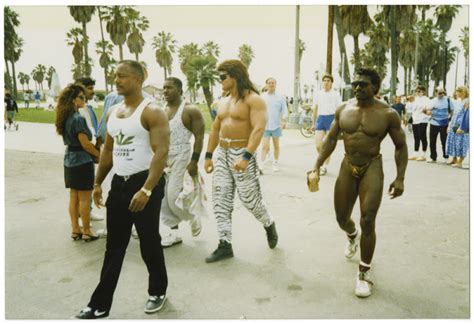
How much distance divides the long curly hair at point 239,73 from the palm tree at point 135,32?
44707mm

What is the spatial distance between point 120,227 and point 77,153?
6.13 feet

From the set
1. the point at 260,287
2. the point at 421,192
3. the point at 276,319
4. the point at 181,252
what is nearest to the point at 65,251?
the point at 181,252

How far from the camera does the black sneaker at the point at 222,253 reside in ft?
13.7

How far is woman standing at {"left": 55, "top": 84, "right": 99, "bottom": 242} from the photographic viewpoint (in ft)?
14.9

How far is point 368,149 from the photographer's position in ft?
12.0

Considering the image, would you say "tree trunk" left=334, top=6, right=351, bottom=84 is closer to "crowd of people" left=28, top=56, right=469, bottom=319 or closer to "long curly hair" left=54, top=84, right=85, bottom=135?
"crowd of people" left=28, top=56, right=469, bottom=319

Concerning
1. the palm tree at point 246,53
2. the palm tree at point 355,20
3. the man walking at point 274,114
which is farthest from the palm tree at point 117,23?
the palm tree at point 246,53

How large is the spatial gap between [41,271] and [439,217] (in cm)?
462

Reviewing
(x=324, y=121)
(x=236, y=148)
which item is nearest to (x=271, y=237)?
(x=236, y=148)

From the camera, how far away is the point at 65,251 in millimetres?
4465

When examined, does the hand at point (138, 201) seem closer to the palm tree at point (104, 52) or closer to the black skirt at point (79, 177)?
the black skirt at point (79, 177)

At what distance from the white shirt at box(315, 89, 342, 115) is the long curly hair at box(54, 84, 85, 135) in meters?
5.34

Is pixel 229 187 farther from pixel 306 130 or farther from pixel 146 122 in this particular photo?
pixel 306 130

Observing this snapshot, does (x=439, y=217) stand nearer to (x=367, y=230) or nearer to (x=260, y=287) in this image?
(x=367, y=230)
